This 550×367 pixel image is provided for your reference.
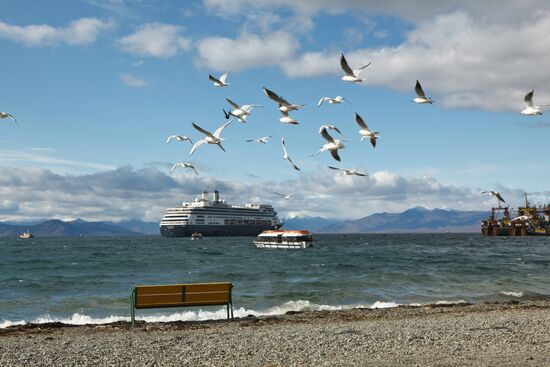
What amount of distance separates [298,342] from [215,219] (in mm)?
145186

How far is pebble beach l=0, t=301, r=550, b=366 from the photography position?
10531 millimetres

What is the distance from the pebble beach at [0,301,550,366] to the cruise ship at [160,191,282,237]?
457 ft

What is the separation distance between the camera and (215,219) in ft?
513

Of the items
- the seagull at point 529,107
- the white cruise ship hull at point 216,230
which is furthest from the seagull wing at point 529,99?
the white cruise ship hull at point 216,230

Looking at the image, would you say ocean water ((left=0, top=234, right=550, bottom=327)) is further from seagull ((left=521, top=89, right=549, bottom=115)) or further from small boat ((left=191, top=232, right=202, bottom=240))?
small boat ((left=191, top=232, right=202, bottom=240))

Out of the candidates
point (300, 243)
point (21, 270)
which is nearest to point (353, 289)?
point (21, 270)

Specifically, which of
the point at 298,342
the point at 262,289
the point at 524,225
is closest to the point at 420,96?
the point at 298,342

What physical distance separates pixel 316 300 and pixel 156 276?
16.6 metres

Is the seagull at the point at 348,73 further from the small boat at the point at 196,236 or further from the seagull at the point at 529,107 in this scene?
the small boat at the point at 196,236

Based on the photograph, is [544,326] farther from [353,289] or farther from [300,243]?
[300,243]

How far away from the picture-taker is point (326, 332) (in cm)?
1353

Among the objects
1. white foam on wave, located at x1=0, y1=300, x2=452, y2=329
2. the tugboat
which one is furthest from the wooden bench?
the tugboat

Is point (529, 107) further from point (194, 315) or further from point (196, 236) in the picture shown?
point (196, 236)

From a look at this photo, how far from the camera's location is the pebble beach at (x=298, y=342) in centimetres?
1053
